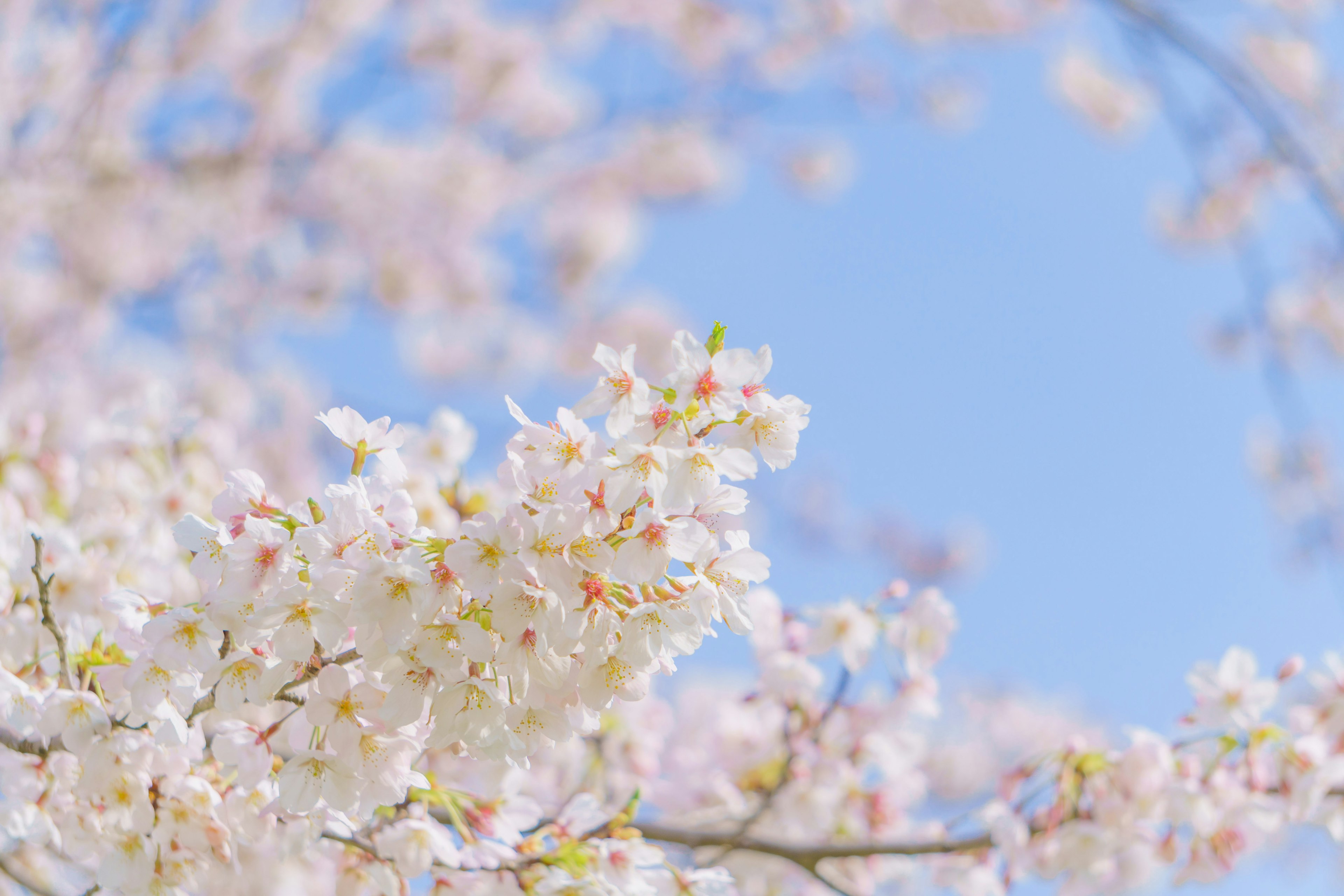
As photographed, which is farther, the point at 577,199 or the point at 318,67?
the point at 577,199

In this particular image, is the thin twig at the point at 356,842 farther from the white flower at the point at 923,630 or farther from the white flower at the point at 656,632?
the white flower at the point at 923,630

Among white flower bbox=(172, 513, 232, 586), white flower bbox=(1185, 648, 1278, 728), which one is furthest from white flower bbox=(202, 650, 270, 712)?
white flower bbox=(1185, 648, 1278, 728)

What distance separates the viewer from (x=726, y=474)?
3.50 feet

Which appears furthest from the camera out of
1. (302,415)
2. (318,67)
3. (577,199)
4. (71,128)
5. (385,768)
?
(577,199)

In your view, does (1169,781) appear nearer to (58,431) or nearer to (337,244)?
(58,431)

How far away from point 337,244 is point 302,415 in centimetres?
173

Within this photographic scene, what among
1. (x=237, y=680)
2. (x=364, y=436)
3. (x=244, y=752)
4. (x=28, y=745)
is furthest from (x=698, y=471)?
(x=28, y=745)

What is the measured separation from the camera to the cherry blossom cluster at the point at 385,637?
1.06 meters

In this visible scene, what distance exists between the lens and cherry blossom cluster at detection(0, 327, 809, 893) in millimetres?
1061

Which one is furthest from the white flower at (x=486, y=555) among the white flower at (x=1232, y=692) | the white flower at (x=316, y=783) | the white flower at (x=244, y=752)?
the white flower at (x=1232, y=692)

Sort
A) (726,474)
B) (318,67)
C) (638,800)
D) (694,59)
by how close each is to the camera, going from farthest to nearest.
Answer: (694,59) → (318,67) → (638,800) → (726,474)

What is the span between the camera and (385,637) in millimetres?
1054

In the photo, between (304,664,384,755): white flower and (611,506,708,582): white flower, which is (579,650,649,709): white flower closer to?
(611,506,708,582): white flower

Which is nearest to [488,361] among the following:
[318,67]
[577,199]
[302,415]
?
[577,199]
